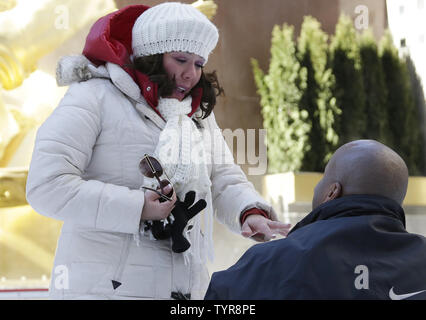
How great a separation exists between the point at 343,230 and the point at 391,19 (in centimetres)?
417

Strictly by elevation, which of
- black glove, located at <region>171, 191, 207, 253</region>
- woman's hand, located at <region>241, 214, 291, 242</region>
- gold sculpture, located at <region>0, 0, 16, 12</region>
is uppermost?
gold sculpture, located at <region>0, 0, 16, 12</region>

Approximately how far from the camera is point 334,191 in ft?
4.71

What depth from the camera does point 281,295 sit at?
48.9 inches

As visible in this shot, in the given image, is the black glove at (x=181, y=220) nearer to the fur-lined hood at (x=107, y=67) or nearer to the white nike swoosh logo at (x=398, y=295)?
the fur-lined hood at (x=107, y=67)

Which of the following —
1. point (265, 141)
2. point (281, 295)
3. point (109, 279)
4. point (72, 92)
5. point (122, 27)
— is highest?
point (122, 27)

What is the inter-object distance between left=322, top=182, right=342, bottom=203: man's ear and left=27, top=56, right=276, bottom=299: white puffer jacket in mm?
512

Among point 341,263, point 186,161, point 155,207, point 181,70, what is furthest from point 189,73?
point 341,263

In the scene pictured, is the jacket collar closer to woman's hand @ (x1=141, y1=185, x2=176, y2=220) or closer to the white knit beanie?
woman's hand @ (x1=141, y1=185, x2=176, y2=220)

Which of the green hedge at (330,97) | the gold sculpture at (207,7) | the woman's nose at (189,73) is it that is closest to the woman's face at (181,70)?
the woman's nose at (189,73)

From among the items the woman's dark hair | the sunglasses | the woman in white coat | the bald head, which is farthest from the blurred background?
the bald head

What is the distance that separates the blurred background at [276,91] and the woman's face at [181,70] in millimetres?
2335

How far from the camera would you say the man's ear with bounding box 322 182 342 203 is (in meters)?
1.43
